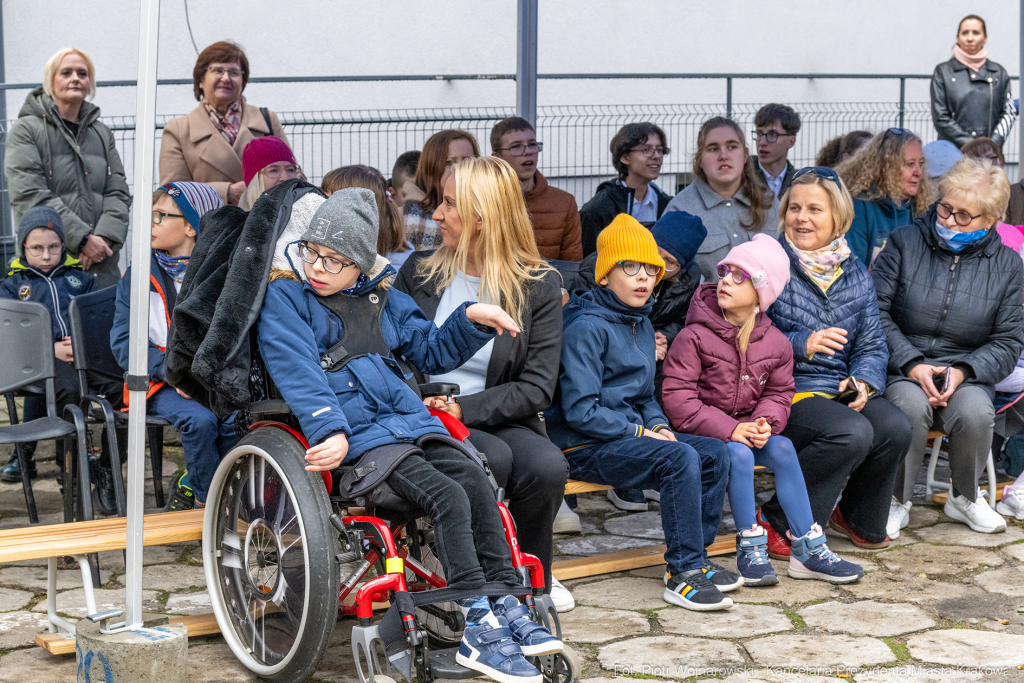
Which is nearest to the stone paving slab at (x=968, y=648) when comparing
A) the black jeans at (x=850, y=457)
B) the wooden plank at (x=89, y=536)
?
the black jeans at (x=850, y=457)

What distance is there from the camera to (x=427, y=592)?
3248 mm

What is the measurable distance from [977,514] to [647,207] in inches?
88.5

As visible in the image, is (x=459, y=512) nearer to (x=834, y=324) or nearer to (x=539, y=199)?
(x=834, y=324)

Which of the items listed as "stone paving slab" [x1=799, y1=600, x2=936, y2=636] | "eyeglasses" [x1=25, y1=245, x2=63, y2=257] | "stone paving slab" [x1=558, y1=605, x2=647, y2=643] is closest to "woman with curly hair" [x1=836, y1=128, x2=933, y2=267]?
"stone paving slab" [x1=799, y1=600, x2=936, y2=636]

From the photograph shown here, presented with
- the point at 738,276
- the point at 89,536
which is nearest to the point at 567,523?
the point at 738,276

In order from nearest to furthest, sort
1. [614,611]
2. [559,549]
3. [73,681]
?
[73,681]
[614,611]
[559,549]

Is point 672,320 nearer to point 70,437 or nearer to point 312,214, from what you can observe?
point 312,214

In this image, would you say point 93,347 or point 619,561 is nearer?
point 619,561

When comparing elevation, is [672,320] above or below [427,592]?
above

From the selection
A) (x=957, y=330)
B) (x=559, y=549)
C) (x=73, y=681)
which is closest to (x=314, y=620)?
(x=73, y=681)

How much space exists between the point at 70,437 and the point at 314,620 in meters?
1.72

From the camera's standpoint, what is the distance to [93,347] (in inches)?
191

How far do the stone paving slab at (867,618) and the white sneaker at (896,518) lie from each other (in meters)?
0.83

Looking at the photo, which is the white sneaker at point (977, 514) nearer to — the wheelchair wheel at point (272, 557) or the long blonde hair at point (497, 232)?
the long blonde hair at point (497, 232)
